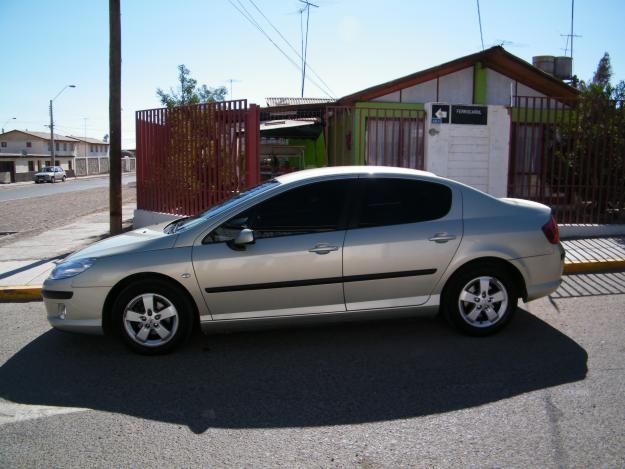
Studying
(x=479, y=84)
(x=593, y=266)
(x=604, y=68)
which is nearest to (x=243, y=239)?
(x=593, y=266)

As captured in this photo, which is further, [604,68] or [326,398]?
[604,68]

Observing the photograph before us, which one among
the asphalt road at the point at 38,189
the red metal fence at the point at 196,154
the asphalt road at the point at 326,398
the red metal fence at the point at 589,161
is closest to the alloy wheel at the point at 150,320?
the asphalt road at the point at 326,398

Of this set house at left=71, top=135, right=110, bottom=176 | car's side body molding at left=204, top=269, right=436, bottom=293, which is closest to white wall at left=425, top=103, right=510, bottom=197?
car's side body molding at left=204, top=269, right=436, bottom=293

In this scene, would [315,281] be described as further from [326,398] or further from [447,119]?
[447,119]

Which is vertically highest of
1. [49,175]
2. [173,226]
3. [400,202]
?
[49,175]

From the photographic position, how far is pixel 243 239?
447 centimetres

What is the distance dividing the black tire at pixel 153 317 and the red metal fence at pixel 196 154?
207 inches

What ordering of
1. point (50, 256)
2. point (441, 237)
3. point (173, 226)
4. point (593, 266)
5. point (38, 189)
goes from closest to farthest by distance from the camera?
point (441, 237) < point (173, 226) < point (593, 266) < point (50, 256) < point (38, 189)

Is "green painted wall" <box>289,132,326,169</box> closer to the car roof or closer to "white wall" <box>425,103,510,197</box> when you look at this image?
"white wall" <box>425,103,510,197</box>

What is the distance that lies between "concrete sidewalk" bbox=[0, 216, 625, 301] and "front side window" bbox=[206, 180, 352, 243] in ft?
11.3

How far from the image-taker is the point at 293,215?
4.75m

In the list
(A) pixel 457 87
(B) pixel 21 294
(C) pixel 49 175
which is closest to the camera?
(B) pixel 21 294

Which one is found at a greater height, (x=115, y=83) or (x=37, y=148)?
(x=37, y=148)

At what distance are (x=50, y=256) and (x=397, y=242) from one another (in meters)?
6.62
